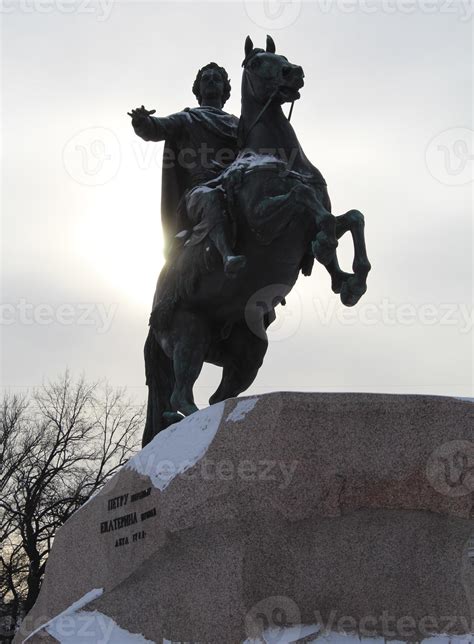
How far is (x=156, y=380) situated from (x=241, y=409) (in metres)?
3.26

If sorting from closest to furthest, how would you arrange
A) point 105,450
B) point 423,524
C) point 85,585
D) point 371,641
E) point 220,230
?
point 371,641 → point 423,524 → point 85,585 → point 220,230 → point 105,450

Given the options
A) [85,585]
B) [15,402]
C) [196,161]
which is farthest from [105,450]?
[85,585]

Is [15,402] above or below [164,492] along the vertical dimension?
above

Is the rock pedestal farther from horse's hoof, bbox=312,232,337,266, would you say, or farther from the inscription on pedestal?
horse's hoof, bbox=312,232,337,266

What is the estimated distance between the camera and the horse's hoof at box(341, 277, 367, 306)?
660cm

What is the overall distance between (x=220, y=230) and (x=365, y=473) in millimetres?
2598

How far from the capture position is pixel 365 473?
4738 mm

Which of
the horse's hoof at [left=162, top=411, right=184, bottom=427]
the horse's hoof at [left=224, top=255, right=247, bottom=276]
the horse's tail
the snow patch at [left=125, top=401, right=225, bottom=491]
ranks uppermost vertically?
the horse's hoof at [left=224, top=255, right=247, bottom=276]

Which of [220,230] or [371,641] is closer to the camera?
[371,641]

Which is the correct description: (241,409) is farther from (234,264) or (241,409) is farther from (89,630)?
(234,264)

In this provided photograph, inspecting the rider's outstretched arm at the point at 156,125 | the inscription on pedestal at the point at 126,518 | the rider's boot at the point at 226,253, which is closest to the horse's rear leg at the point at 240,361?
the rider's boot at the point at 226,253

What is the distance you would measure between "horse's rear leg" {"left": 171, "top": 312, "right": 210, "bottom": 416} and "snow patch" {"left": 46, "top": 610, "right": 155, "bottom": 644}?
221 cm

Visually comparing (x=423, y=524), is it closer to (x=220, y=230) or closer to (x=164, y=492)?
(x=164, y=492)

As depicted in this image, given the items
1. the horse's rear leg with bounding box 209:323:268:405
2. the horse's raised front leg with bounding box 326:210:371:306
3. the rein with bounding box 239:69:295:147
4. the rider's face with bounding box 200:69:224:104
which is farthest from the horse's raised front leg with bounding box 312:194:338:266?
the rider's face with bounding box 200:69:224:104
